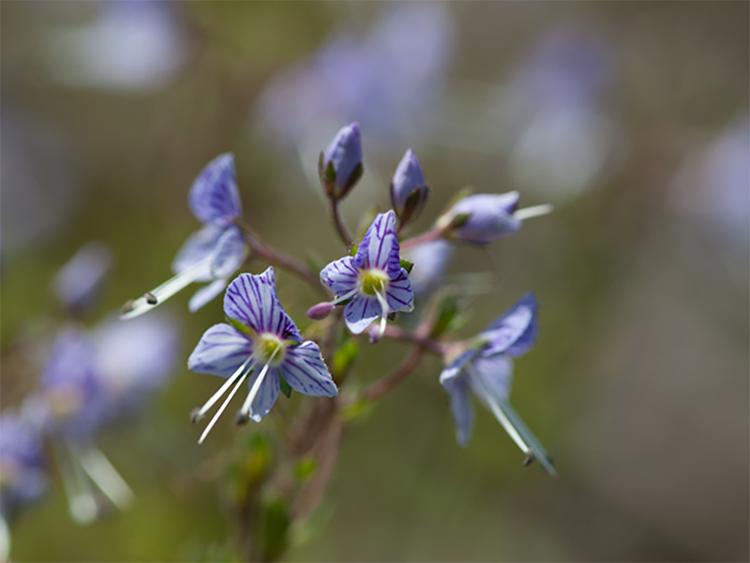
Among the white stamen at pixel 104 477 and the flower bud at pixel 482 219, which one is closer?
the flower bud at pixel 482 219

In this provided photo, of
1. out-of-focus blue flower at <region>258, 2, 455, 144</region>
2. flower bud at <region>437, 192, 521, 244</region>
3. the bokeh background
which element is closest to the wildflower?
flower bud at <region>437, 192, 521, 244</region>

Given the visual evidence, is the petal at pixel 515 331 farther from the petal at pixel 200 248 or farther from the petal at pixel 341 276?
the petal at pixel 200 248

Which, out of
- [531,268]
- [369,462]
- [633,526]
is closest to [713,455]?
[633,526]

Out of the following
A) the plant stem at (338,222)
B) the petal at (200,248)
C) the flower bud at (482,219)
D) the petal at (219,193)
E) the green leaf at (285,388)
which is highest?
the petal at (219,193)

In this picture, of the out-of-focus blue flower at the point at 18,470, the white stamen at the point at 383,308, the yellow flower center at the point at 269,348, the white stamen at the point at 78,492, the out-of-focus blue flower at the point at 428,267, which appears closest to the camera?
the white stamen at the point at 383,308

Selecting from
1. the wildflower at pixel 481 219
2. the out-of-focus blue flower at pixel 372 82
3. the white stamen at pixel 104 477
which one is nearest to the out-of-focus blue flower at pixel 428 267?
the wildflower at pixel 481 219

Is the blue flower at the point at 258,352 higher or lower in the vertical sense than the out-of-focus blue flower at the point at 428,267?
higher

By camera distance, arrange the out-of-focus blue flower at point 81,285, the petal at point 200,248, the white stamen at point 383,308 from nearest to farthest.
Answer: the white stamen at point 383,308, the petal at point 200,248, the out-of-focus blue flower at point 81,285
